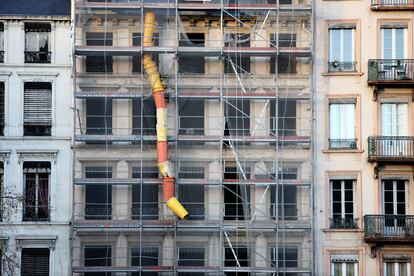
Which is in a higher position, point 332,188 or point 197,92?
point 197,92

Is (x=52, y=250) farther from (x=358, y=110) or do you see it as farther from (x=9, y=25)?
(x=358, y=110)

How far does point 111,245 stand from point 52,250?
2174 mm

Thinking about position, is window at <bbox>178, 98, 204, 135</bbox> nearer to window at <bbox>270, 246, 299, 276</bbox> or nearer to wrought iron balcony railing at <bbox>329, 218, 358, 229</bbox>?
window at <bbox>270, 246, 299, 276</bbox>

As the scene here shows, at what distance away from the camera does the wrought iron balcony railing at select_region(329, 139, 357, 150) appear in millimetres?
43062

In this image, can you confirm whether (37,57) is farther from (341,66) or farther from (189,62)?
(341,66)

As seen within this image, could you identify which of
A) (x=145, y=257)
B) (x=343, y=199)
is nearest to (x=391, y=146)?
(x=343, y=199)

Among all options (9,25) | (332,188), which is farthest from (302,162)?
(9,25)

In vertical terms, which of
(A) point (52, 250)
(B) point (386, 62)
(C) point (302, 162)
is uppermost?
(B) point (386, 62)

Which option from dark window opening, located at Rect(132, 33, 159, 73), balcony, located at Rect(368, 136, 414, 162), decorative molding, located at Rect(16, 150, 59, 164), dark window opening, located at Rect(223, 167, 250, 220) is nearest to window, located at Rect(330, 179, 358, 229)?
balcony, located at Rect(368, 136, 414, 162)

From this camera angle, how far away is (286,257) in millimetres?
42688

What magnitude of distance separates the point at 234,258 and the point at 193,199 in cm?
267

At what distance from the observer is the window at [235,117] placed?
43031mm

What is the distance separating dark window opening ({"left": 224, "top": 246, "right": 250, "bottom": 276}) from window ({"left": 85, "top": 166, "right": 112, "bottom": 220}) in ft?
15.2

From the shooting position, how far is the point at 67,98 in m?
43.1
